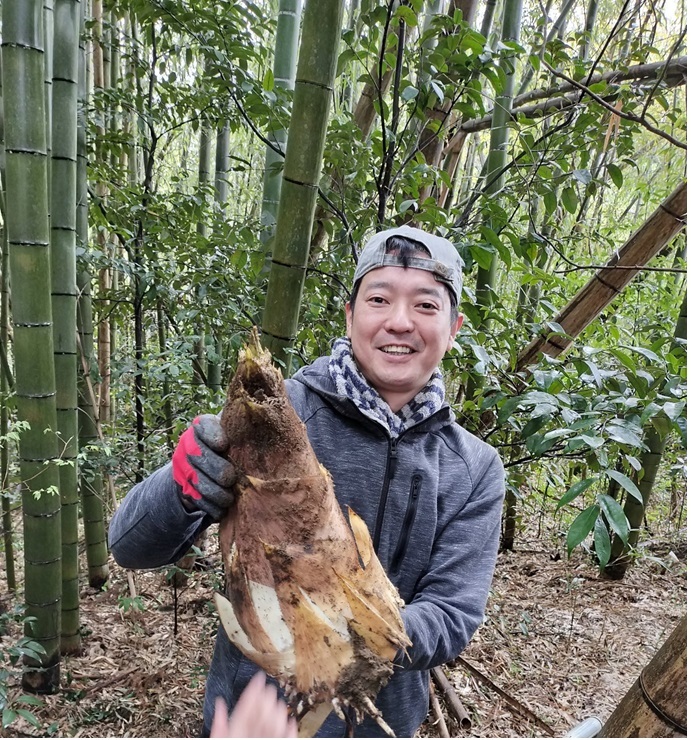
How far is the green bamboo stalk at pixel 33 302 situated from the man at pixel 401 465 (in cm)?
99

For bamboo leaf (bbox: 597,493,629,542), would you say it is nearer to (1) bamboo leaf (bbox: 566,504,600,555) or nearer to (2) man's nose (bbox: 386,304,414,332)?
(1) bamboo leaf (bbox: 566,504,600,555)

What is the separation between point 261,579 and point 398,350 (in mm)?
572

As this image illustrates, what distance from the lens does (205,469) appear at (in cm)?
94

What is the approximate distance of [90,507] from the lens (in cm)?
295

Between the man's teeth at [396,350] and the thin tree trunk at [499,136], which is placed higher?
the thin tree trunk at [499,136]

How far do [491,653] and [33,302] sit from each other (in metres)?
2.98

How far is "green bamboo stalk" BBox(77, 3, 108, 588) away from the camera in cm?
242

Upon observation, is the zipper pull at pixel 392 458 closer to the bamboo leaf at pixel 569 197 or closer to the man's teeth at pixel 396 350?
the man's teeth at pixel 396 350

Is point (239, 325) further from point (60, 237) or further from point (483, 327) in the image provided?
point (483, 327)

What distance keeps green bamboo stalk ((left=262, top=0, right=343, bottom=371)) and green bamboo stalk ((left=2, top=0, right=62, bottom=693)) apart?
2.78 ft

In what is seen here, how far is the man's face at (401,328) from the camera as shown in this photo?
1.15 metres

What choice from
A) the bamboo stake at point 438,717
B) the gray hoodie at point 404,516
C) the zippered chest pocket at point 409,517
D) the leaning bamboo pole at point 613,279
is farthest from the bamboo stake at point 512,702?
the zippered chest pocket at point 409,517

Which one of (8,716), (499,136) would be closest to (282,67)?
(499,136)

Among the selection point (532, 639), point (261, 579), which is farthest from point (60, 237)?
point (532, 639)
